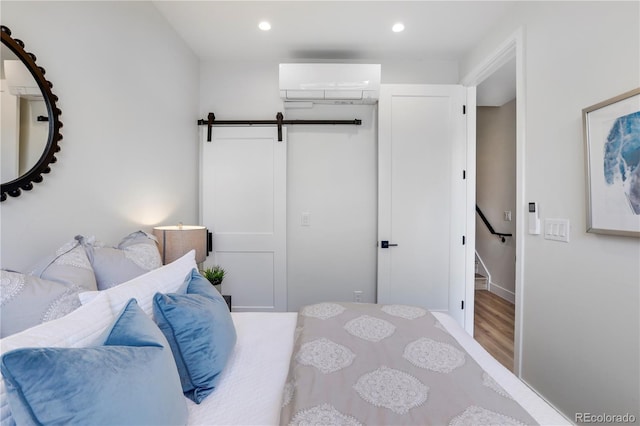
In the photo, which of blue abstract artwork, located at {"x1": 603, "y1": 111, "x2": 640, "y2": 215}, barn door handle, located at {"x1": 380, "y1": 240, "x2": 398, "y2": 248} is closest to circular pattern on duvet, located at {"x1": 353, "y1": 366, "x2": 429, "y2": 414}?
blue abstract artwork, located at {"x1": 603, "y1": 111, "x2": 640, "y2": 215}

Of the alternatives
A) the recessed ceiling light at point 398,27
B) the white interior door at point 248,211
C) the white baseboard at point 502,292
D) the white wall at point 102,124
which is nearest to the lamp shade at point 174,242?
the white wall at point 102,124

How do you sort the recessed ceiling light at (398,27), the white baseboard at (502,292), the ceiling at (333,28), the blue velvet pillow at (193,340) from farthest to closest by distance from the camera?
the white baseboard at (502,292) → the recessed ceiling light at (398,27) → the ceiling at (333,28) → the blue velvet pillow at (193,340)

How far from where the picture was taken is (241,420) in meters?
0.86

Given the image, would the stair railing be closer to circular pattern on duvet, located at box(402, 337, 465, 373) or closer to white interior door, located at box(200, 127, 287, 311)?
white interior door, located at box(200, 127, 287, 311)

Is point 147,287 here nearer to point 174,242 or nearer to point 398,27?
point 174,242

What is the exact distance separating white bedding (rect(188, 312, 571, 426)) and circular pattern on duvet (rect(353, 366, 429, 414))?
302mm

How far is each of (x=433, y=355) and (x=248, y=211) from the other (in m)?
2.14

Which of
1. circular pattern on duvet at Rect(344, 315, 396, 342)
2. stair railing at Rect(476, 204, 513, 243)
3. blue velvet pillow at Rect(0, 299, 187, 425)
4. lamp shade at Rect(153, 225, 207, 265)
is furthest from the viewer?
stair railing at Rect(476, 204, 513, 243)

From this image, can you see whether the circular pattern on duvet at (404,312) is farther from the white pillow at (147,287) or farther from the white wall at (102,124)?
the white wall at (102,124)

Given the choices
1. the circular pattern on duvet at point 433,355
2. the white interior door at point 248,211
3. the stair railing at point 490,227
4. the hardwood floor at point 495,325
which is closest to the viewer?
the circular pattern on duvet at point 433,355

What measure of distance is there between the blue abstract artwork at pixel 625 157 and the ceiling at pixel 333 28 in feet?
4.35

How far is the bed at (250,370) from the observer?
0.71 meters

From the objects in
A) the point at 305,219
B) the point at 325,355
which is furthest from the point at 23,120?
the point at 305,219

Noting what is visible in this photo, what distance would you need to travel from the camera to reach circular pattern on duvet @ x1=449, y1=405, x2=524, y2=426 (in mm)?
764
